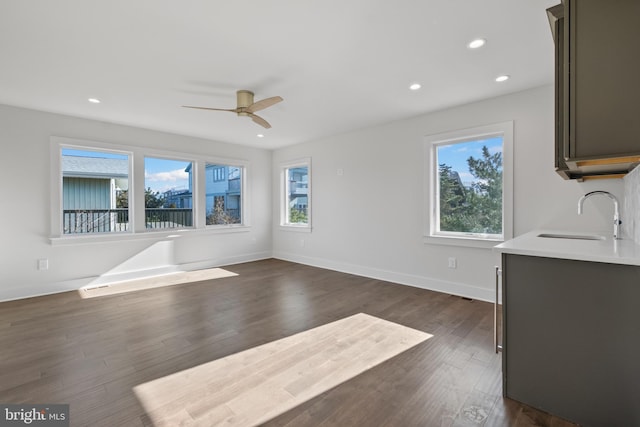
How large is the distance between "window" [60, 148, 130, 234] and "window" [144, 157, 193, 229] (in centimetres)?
33

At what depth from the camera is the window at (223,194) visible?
5828 mm

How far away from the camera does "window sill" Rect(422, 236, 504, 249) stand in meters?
3.56

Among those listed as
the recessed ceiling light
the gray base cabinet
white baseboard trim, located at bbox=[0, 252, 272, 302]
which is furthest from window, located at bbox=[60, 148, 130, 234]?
the gray base cabinet

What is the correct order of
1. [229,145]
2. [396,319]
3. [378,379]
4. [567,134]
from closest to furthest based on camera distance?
[567,134], [378,379], [396,319], [229,145]

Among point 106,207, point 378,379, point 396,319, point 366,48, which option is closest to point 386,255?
point 396,319

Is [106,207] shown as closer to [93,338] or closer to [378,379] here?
[93,338]

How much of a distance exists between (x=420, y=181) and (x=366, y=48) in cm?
225

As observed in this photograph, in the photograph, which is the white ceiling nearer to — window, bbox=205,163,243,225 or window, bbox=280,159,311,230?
window, bbox=205,163,243,225

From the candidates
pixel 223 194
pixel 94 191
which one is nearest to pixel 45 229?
pixel 94 191

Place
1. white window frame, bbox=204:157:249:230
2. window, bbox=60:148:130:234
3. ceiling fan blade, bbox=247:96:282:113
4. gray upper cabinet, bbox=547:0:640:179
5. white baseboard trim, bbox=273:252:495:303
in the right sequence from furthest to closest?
white window frame, bbox=204:157:249:230 < window, bbox=60:148:130:234 < white baseboard trim, bbox=273:252:495:303 < ceiling fan blade, bbox=247:96:282:113 < gray upper cabinet, bbox=547:0:640:179

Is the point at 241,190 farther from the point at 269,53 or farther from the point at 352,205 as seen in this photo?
the point at 269,53

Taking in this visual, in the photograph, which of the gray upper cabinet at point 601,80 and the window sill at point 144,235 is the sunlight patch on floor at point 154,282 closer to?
the window sill at point 144,235

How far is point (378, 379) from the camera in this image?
78.4 inches

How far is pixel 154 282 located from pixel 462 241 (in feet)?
15.3
